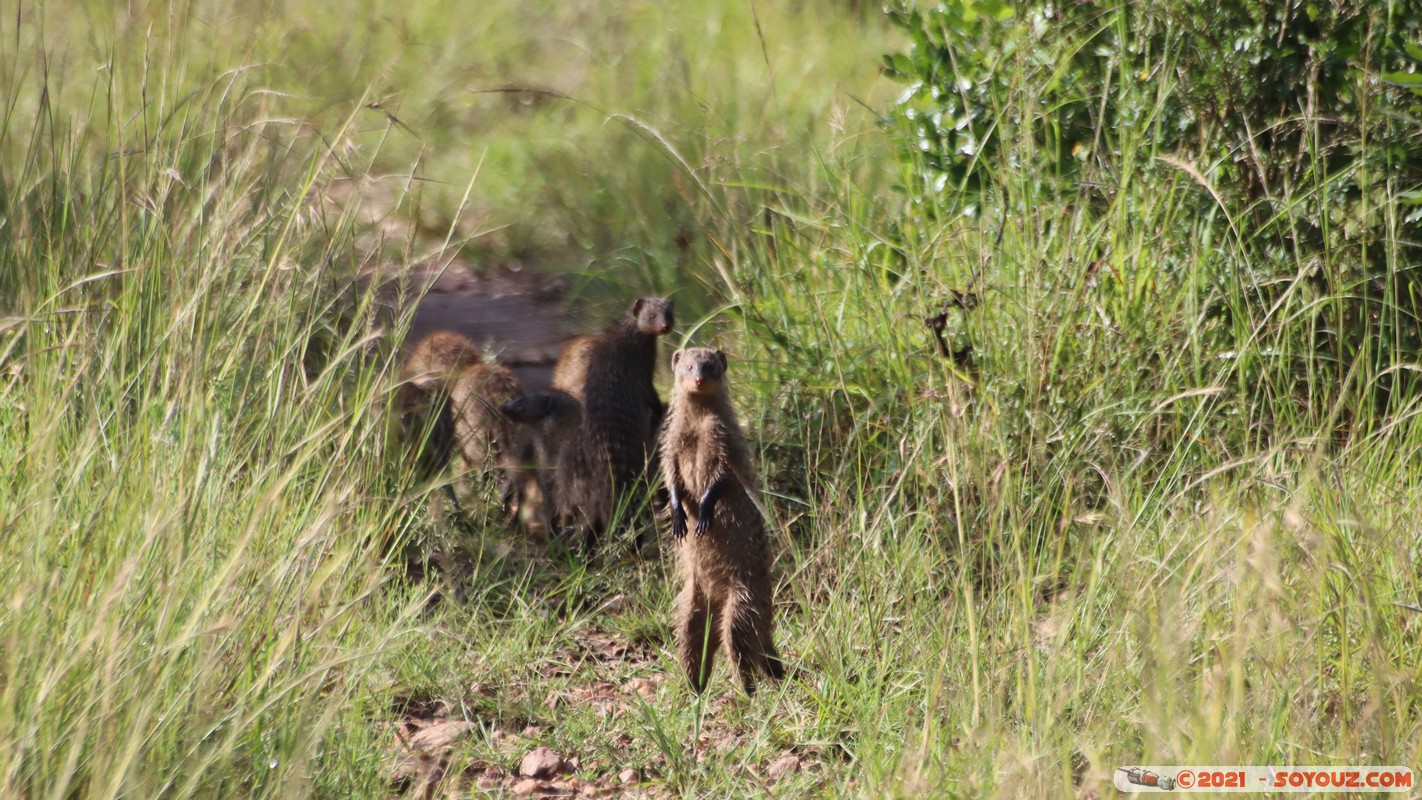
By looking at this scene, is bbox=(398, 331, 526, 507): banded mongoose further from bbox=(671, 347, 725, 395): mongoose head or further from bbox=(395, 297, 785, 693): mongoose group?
bbox=(671, 347, 725, 395): mongoose head

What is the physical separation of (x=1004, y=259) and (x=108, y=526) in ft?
9.31

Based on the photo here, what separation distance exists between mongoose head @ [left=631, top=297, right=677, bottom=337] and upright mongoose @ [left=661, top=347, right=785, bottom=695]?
4.31ft

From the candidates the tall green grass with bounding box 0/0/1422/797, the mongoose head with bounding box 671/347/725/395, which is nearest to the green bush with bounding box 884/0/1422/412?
the tall green grass with bounding box 0/0/1422/797

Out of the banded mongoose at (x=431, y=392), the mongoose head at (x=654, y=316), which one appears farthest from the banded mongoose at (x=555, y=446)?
the mongoose head at (x=654, y=316)

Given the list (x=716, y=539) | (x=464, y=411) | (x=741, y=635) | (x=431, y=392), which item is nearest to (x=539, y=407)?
(x=464, y=411)

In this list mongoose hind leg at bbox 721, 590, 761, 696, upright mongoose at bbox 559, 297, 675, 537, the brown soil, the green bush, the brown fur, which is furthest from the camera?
the brown soil

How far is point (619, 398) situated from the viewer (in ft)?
17.7

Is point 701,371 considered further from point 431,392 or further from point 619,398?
point 431,392

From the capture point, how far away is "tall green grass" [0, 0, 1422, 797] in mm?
2697

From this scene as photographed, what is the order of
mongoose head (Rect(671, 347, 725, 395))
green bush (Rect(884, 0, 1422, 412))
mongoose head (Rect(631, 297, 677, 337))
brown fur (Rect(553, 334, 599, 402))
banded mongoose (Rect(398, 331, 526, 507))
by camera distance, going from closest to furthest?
1. mongoose head (Rect(671, 347, 725, 395))
2. green bush (Rect(884, 0, 1422, 412))
3. banded mongoose (Rect(398, 331, 526, 507))
4. mongoose head (Rect(631, 297, 677, 337))
5. brown fur (Rect(553, 334, 599, 402))

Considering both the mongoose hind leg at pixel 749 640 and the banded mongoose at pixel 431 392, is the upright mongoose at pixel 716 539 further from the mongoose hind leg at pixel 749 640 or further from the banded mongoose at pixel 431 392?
the banded mongoose at pixel 431 392

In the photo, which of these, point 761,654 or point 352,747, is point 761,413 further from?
point 352,747

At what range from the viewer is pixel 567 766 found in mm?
3707

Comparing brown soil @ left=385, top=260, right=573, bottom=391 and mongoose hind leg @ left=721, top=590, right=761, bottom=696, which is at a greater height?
brown soil @ left=385, top=260, right=573, bottom=391
